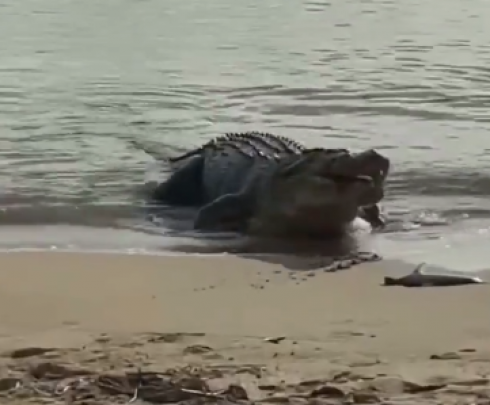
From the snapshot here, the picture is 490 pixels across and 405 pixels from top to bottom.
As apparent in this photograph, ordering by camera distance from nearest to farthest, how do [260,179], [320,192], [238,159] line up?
[320,192]
[260,179]
[238,159]

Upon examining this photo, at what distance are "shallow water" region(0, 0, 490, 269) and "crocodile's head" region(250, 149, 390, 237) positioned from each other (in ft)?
1.00

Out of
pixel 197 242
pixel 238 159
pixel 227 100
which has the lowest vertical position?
pixel 197 242

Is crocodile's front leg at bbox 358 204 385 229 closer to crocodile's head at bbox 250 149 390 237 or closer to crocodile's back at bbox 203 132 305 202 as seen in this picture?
crocodile's head at bbox 250 149 390 237

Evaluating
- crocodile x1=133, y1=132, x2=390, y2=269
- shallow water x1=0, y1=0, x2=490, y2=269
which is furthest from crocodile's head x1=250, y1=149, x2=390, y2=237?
shallow water x1=0, y1=0, x2=490, y2=269

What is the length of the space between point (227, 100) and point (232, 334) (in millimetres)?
7527

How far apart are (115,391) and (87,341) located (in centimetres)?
63

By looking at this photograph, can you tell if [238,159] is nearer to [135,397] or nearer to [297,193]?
[297,193]

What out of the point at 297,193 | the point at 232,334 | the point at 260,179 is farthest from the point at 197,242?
the point at 232,334

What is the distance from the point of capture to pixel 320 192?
6.81 meters

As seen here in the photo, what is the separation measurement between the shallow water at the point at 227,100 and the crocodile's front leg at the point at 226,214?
0.32 meters

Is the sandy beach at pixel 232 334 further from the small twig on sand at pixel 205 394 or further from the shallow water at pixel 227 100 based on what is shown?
the shallow water at pixel 227 100

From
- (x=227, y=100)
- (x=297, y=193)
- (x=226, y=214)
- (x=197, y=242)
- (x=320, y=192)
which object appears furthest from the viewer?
(x=227, y=100)

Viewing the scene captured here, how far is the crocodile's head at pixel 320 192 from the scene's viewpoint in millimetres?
6621

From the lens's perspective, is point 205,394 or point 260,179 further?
point 260,179
